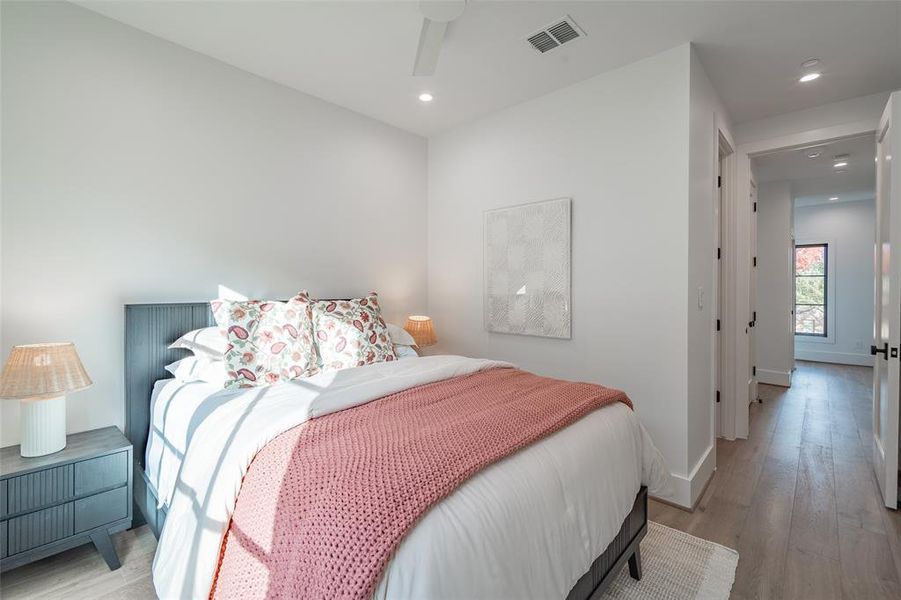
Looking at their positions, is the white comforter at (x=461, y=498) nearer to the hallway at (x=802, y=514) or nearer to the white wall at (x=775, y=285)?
the hallway at (x=802, y=514)

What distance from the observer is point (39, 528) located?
1705 millimetres

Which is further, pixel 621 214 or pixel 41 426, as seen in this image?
pixel 621 214

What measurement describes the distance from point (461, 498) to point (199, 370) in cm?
174

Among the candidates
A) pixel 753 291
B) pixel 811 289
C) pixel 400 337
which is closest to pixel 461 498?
pixel 400 337

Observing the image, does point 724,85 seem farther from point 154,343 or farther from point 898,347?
point 154,343

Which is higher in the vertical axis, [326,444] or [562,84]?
[562,84]

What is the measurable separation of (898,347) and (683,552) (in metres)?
1.76

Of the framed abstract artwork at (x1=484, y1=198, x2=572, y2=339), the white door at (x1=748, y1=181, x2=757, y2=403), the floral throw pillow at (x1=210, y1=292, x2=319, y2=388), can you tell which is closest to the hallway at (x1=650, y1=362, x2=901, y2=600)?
the white door at (x1=748, y1=181, x2=757, y2=403)

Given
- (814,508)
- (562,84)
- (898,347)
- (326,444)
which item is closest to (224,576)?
(326,444)

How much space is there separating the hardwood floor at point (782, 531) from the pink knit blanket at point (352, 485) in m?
1.11

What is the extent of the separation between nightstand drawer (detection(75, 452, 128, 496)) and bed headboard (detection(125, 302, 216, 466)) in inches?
15.0

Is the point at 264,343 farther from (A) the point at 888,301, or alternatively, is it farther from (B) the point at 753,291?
(B) the point at 753,291

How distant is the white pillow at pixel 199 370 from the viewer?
81.3 inches

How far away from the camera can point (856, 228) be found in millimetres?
6320
